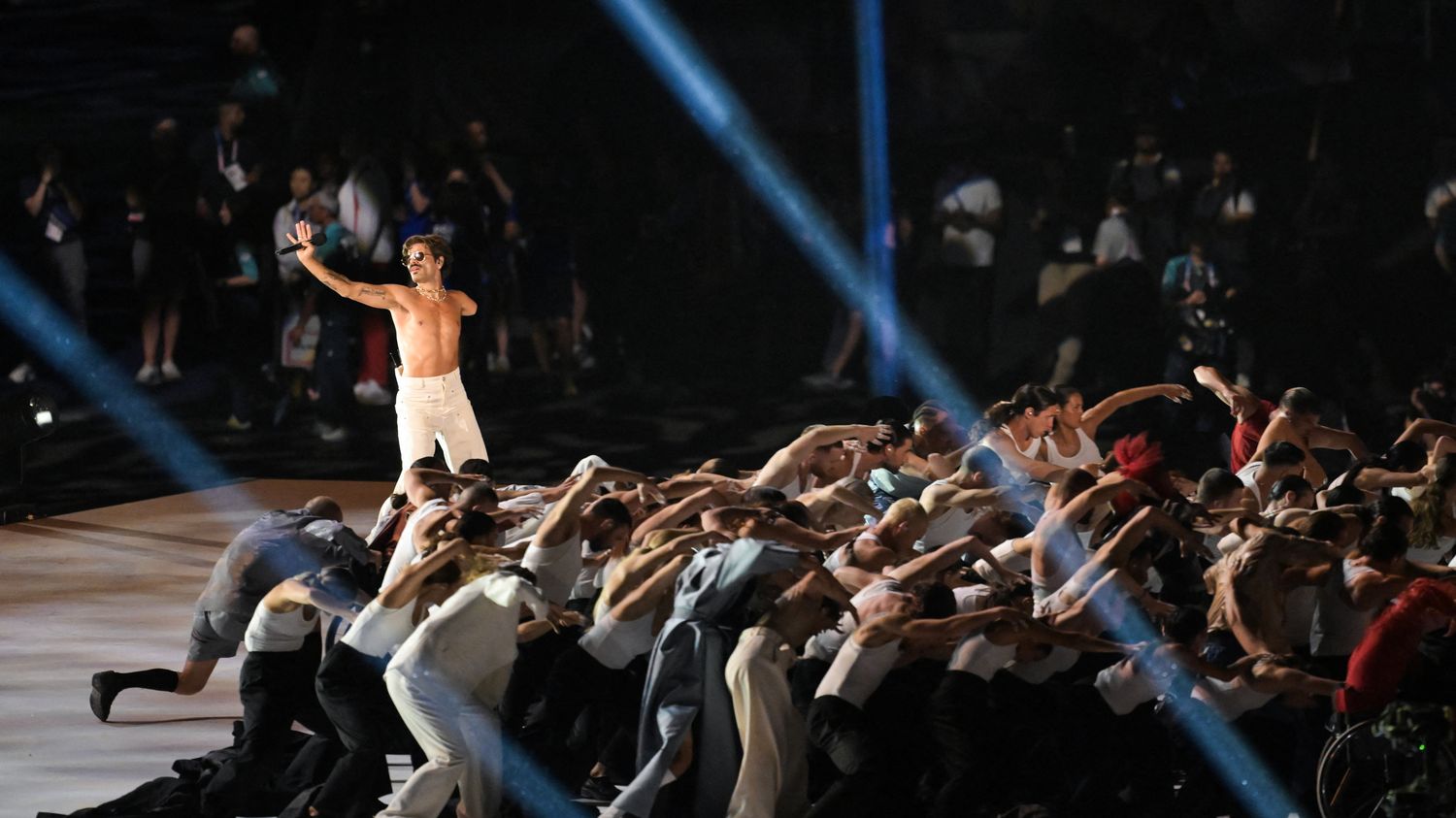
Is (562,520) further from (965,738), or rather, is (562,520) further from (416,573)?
(965,738)

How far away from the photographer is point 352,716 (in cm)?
876

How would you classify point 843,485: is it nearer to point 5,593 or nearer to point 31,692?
point 31,692

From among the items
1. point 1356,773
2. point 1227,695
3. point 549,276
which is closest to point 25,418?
point 549,276

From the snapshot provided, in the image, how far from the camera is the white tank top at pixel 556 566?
9.38m

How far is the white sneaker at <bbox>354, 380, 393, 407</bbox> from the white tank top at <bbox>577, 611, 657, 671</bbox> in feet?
28.8

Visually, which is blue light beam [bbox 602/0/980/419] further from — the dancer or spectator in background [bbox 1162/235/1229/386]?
the dancer

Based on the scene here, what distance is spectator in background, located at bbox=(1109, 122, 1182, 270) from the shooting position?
16.2 metres

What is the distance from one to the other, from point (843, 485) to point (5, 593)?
18.9 feet

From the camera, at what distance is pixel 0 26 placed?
17.3m

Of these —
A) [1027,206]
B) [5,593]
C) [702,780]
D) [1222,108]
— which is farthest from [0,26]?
[702,780]

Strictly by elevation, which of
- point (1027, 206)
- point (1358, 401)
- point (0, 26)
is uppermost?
point (0, 26)

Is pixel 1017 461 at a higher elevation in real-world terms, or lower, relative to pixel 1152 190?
lower

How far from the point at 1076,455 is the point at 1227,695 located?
3388mm

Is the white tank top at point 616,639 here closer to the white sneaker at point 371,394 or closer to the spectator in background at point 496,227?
the spectator in background at point 496,227
